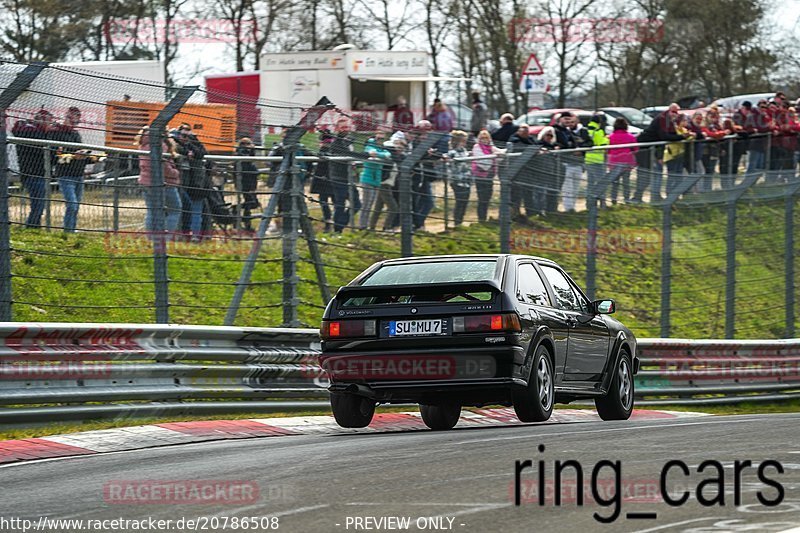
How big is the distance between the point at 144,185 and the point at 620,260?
9901 millimetres

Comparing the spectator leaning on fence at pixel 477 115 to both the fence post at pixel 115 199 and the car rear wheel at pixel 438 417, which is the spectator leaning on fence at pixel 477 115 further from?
the car rear wheel at pixel 438 417

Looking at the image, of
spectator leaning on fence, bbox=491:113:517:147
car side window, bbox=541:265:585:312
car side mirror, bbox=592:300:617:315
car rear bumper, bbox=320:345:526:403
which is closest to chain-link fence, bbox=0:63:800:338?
car rear bumper, bbox=320:345:526:403

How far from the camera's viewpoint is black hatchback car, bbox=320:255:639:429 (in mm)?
11219

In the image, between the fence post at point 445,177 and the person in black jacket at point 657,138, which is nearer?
the fence post at point 445,177

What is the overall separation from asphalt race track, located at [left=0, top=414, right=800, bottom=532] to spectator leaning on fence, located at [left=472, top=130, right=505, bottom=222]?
6.22m

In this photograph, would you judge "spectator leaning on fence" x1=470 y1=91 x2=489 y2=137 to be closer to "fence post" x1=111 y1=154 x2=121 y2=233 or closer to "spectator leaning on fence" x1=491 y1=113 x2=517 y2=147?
"spectator leaning on fence" x1=491 y1=113 x2=517 y2=147

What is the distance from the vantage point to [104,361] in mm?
12500

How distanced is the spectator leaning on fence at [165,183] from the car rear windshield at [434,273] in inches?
108

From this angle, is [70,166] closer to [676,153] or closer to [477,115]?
[676,153]

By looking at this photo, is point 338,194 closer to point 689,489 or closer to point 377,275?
point 377,275

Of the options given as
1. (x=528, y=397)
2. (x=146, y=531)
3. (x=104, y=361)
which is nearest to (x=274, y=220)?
(x=104, y=361)

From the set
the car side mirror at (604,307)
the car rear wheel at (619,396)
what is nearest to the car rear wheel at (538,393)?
the car side mirror at (604,307)

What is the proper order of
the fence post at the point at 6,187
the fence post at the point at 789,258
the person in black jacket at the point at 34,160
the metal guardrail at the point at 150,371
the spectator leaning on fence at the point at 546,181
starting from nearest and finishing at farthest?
the metal guardrail at the point at 150,371 < the fence post at the point at 6,187 < the person in black jacket at the point at 34,160 < the spectator leaning on fence at the point at 546,181 < the fence post at the point at 789,258

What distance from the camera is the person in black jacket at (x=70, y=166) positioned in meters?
13.2
